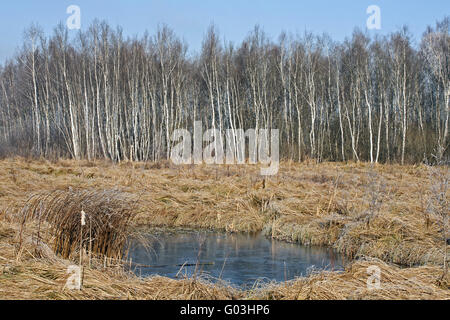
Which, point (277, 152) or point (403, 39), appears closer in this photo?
point (403, 39)

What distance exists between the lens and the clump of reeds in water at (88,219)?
6.54 metres

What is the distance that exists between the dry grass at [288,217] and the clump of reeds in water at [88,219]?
28 cm

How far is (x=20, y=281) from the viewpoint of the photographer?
5195 mm

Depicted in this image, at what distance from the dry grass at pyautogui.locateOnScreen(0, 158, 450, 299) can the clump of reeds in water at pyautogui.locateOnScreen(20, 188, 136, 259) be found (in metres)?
0.28

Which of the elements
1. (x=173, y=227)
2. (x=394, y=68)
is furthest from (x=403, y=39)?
(x=173, y=227)

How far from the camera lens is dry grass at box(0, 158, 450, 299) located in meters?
5.52

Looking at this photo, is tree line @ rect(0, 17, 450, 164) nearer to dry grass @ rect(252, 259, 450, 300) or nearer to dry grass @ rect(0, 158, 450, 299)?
dry grass @ rect(0, 158, 450, 299)

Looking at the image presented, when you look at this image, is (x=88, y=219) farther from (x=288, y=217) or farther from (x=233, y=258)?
(x=288, y=217)

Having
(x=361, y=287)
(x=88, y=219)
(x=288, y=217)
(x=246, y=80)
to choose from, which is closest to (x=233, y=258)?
(x=288, y=217)

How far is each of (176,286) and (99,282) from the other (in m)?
0.85

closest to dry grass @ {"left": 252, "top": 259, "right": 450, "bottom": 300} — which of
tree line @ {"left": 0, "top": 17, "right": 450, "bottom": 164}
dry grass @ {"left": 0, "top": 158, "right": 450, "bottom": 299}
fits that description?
dry grass @ {"left": 0, "top": 158, "right": 450, "bottom": 299}
